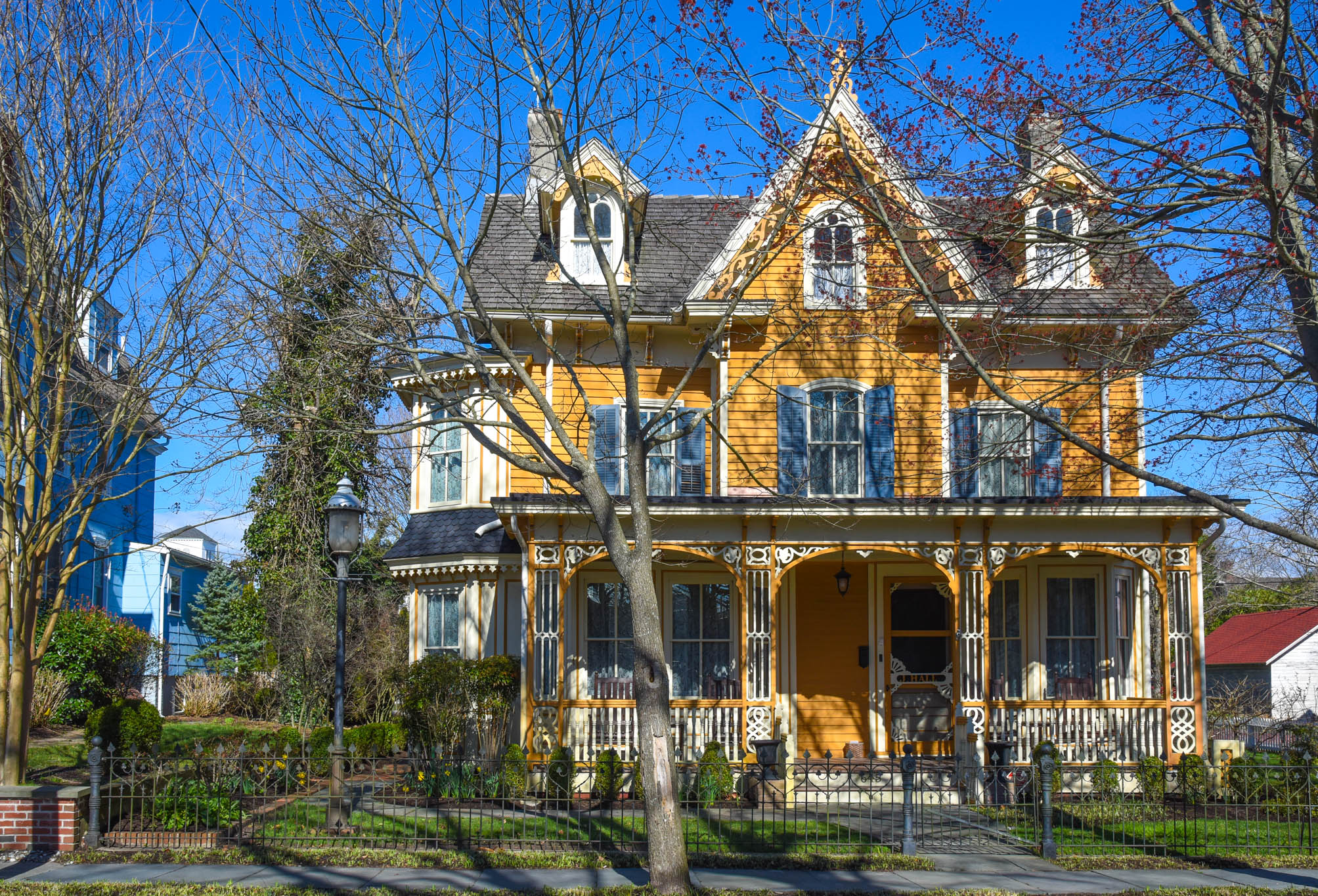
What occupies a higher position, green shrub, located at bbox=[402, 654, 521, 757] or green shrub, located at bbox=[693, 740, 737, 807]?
green shrub, located at bbox=[402, 654, 521, 757]

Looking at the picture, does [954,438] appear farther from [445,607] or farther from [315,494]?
[315,494]

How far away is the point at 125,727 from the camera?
14.4m

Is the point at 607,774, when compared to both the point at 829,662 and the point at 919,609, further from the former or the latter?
the point at 919,609

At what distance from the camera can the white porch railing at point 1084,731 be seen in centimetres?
1500

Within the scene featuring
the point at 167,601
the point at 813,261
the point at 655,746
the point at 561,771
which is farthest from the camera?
the point at 167,601

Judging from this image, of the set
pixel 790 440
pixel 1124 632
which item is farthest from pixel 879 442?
pixel 1124 632

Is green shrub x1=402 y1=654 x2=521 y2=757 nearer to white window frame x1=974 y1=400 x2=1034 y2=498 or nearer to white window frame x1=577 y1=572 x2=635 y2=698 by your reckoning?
white window frame x1=577 y1=572 x2=635 y2=698

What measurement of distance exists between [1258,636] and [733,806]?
3134 centimetres

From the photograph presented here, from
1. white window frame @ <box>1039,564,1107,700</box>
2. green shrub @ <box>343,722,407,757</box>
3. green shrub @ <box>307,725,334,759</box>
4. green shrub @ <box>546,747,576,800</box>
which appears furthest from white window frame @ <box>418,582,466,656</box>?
white window frame @ <box>1039,564,1107,700</box>

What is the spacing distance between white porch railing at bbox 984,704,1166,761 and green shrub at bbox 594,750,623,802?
16.9 feet

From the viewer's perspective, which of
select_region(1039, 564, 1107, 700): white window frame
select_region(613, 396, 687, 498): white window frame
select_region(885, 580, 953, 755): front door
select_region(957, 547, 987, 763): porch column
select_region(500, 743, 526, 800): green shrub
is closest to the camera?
select_region(500, 743, 526, 800): green shrub

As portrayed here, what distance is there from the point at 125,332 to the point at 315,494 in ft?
42.2

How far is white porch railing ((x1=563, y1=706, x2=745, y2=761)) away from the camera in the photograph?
1495cm

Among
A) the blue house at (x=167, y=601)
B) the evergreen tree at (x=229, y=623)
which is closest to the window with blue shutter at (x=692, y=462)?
the evergreen tree at (x=229, y=623)
